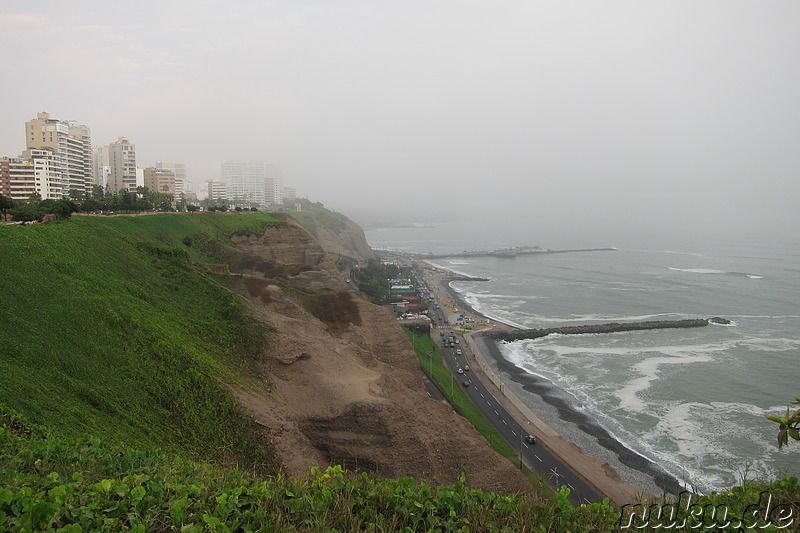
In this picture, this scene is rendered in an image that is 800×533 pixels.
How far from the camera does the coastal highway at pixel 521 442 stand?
2710 centimetres

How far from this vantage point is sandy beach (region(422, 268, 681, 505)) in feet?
91.6

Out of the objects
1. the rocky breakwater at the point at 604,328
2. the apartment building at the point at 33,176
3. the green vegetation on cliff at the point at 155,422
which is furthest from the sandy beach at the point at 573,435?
the apartment building at the point at 33,176

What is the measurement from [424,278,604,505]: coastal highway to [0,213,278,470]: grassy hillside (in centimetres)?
1474

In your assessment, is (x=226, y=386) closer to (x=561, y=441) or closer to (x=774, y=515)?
(x=774, y=515)

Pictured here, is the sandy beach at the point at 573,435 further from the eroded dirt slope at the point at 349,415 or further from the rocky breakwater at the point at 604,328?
the eroded dirt slope at the point at 349,415

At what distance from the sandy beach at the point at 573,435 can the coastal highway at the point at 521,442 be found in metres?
0.63

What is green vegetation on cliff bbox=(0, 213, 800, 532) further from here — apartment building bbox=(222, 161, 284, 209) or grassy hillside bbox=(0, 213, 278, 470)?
apartment building bbox=(222, 161, 284, 209)

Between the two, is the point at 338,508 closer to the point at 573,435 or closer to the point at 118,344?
the point at 118,344

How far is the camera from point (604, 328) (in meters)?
60.8

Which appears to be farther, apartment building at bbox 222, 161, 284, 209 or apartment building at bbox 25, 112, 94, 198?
apartment building at bbox 222, 161, 284, 209

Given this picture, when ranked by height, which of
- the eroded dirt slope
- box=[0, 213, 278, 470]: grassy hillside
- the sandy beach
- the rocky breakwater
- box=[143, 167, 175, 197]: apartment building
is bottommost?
the sandy beach

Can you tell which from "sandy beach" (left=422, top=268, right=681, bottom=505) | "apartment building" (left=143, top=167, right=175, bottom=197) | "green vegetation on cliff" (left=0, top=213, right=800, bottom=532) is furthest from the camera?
"apartment building" (left=143, top=167, right=175, bottom=197)

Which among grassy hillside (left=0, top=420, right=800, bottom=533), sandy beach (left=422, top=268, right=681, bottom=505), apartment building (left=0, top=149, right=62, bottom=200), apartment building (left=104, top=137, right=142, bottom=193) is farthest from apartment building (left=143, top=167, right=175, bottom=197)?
grassy hillside (left=0, top=420, right=800, bottom=533)

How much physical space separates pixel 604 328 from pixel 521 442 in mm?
34296
